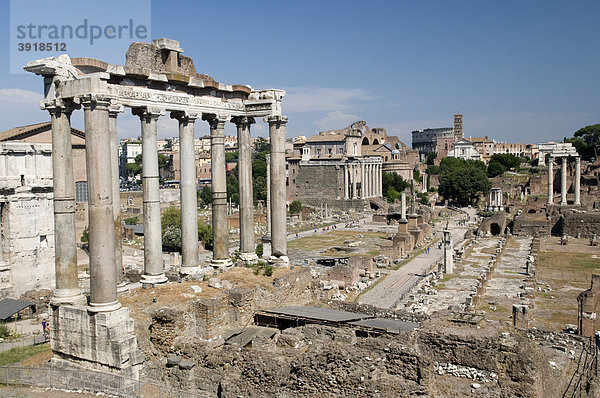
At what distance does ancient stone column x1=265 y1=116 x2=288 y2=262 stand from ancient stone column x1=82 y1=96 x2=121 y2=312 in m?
7.05

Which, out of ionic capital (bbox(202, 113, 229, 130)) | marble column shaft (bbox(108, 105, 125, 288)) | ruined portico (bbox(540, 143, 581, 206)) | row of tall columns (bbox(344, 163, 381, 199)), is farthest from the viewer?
row of tall columns (bbox(344, 163, 381, 199))

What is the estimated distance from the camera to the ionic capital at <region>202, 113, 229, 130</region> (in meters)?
18.8

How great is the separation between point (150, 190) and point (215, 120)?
11.8 feet

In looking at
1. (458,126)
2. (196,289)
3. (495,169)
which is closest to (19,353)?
(196,289)

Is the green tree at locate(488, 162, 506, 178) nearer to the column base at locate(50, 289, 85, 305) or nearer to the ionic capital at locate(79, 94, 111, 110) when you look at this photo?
the column base at locate(50, 289, 85, 305)

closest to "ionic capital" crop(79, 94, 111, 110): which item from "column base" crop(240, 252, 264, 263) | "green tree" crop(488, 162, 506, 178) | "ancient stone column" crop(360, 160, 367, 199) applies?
"column base" crop(240, 252, 264, 263)

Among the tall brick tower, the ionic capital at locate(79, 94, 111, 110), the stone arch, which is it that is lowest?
the stone arch

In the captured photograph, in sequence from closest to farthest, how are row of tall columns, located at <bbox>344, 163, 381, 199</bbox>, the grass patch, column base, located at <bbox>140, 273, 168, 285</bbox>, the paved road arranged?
1. the grass patch
2. column base, located at <bbox>140, 273, 168, 285</bbox>
3. the paved road
4. row of tall columns, located at <bbox>344, 163, 381, 199</bbox>

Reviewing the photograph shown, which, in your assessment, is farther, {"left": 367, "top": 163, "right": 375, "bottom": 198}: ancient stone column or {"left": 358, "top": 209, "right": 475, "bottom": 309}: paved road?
{"left": 367, "top": 163, "right": 375, "bottom": 198}: ancient stone column

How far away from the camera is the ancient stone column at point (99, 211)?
13.2 meters

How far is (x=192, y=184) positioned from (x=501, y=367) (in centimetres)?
1047

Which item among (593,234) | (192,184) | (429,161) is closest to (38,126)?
(192,184)

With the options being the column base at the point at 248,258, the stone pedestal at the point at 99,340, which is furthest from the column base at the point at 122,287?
the column base at the point at 248,258

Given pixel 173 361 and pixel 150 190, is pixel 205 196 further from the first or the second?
pixel 173 361
